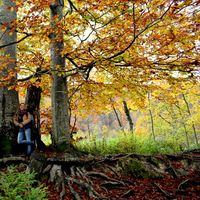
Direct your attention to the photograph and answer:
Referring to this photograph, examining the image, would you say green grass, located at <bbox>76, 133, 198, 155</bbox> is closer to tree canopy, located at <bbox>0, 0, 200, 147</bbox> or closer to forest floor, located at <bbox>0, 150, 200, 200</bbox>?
forest floor, located at <bbox>0, 150, 200, 200</bbox>

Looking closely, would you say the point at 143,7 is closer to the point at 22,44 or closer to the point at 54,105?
the point at 54,105

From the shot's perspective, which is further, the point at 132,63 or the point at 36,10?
the point at 132,63

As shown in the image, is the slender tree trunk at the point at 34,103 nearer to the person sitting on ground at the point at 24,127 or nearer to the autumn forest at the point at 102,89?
the autumn forest at the point at 102,89

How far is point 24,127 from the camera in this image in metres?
7.23

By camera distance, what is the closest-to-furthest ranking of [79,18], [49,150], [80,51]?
[79,18]
[80,51]
[49,150]

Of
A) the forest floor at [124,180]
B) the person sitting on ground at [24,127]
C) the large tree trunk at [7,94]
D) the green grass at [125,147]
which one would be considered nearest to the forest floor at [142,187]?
the forest floor at [124,180]

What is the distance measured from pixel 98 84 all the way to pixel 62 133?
1971 mm

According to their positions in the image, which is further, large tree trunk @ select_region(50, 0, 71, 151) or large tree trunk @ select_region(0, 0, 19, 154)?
large tree trunk @ select_region(50, 0, 71, 151)

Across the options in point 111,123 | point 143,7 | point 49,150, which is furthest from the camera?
point 111,123

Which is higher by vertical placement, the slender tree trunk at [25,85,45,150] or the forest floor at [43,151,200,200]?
the slender tree trunk at [25,85,45,150]

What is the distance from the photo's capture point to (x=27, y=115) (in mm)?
7379

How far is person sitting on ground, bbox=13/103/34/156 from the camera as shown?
7.07 metres

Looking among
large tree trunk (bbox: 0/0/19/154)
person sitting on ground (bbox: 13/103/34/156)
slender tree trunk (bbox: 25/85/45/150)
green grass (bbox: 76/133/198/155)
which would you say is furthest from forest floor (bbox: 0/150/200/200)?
slender tree trunk (bbox: 25/85/45/150)

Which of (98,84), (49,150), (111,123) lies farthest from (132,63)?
(111,123)
